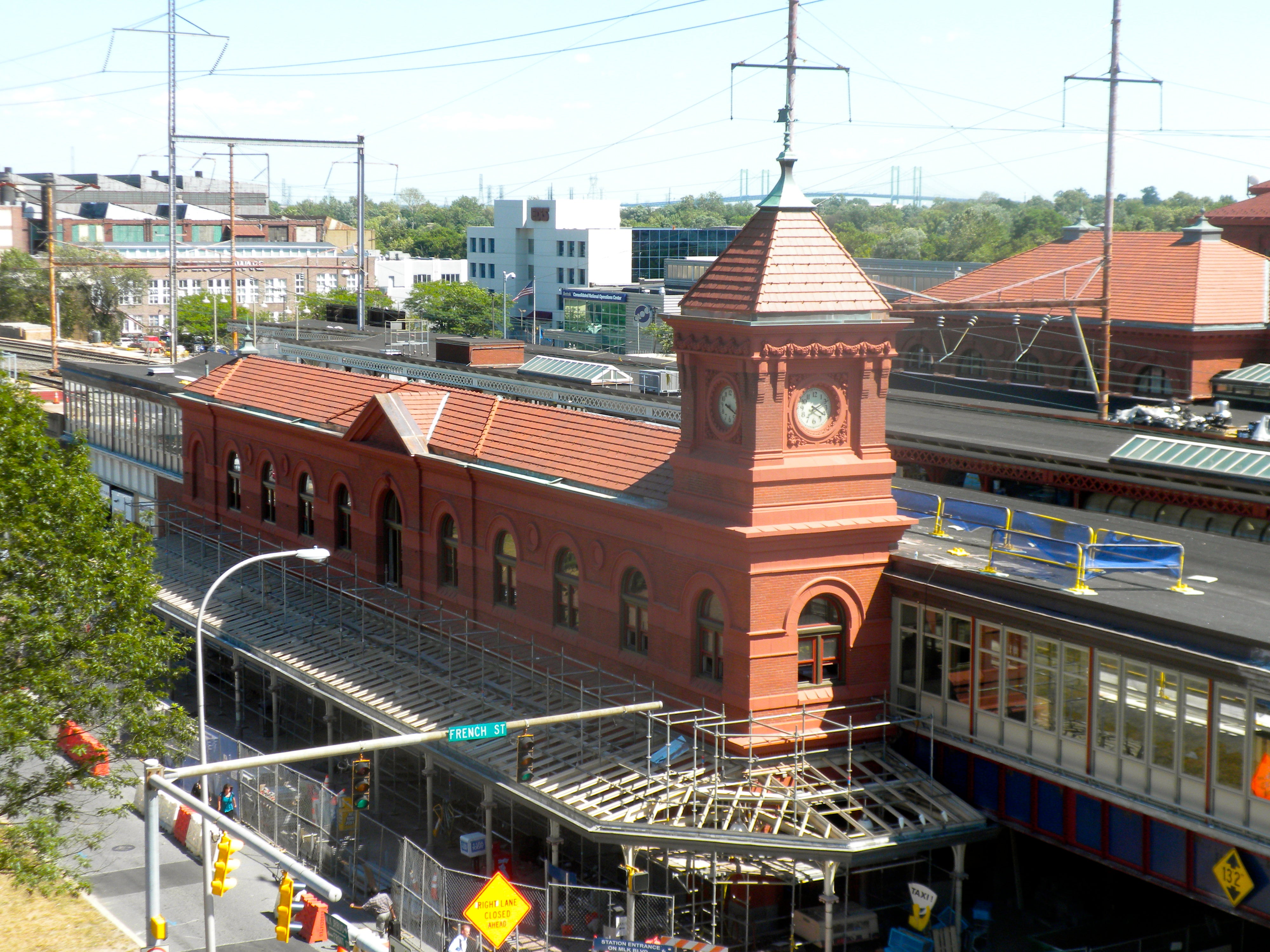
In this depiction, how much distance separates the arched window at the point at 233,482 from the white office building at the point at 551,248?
98927mm

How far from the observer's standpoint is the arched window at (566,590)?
3212 centimetres

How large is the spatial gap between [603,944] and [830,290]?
12.8 meters

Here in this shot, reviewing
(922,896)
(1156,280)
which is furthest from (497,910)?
(1156,280)

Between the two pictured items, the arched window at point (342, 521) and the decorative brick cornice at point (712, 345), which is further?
the arched window at point (342, 521)

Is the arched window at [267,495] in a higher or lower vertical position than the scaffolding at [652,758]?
higher

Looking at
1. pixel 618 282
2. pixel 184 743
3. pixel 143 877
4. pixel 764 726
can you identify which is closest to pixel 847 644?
pixel 764 726

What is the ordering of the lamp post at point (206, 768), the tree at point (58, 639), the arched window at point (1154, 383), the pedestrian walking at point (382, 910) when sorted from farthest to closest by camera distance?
the arched window at point (1154, 383), the pedestrian walking at point (382, 910), the tree at point (58, 639), the lamp post at point (206, 768)

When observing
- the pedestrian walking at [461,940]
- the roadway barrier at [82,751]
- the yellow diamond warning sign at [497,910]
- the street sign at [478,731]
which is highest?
the street sign at [478,731]

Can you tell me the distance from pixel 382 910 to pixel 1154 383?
120 feet

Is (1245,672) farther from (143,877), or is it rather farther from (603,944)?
(143,877)

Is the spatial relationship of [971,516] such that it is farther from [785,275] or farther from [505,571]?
[505,571]

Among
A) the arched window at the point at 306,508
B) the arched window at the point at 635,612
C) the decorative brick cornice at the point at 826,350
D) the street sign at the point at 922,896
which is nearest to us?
the street sign at the point at 922,896

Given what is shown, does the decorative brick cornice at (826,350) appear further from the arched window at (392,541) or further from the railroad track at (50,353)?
the railroad track at (50,353)

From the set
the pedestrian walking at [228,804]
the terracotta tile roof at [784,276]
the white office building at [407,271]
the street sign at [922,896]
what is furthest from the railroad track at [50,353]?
the street sign at [922,896]
